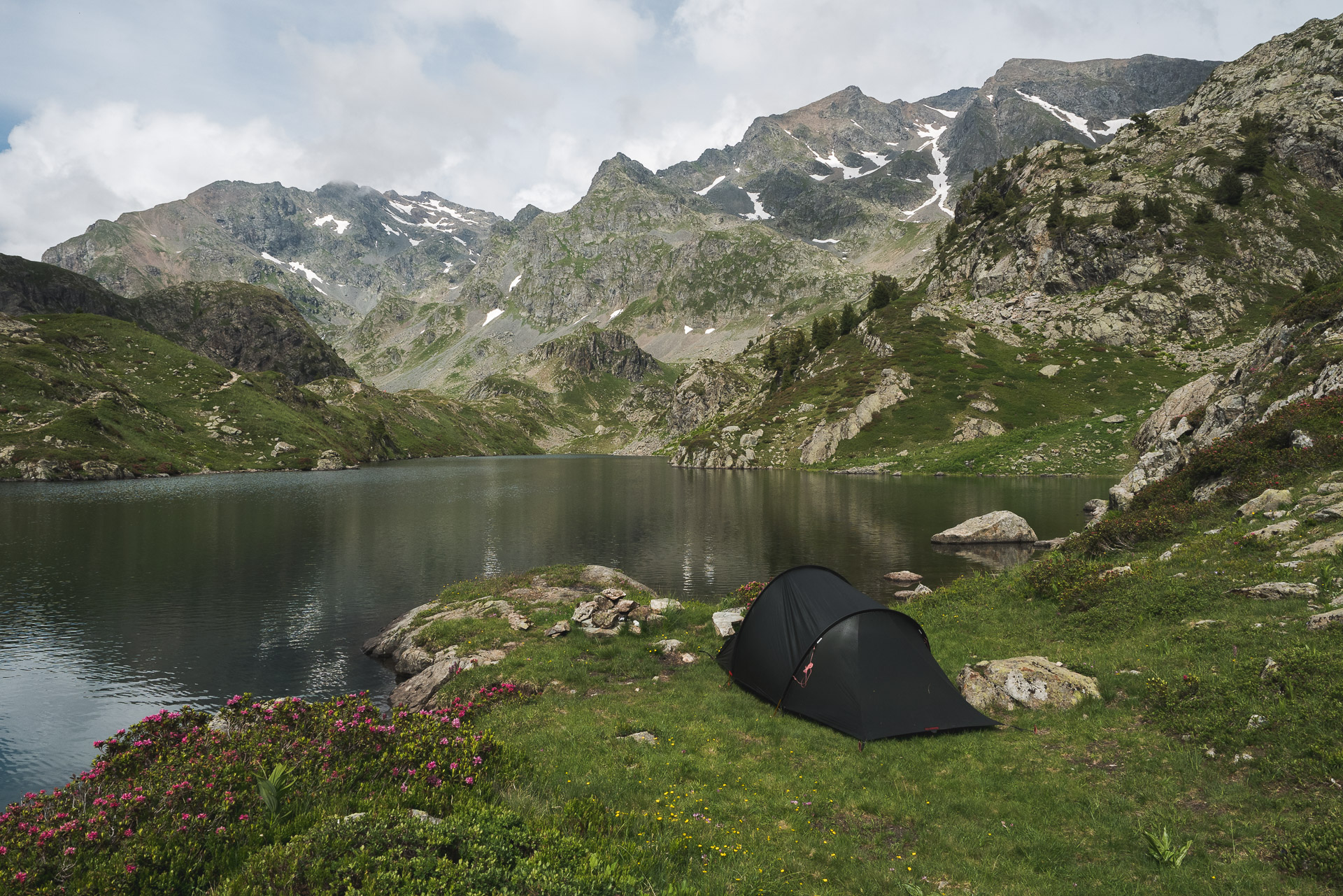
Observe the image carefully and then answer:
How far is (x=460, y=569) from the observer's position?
42.6 meters

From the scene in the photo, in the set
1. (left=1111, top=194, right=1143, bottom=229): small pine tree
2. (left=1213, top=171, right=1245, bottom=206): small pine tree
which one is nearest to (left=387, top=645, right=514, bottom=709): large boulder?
(left=1111, top=194, right=1143, bottom=229): small pine tree

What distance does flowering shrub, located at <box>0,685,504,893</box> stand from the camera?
7.31 meters

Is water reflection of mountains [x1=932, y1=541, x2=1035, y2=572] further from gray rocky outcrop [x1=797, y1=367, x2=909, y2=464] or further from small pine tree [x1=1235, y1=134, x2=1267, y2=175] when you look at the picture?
small pine tree [x1=1235, y1=134, x2=1267, y2=175]

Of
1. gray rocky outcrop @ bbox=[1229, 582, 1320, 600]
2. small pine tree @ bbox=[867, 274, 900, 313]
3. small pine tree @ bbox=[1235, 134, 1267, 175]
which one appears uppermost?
small pine tree @ bbox=[1235, 134, 1267, 175]

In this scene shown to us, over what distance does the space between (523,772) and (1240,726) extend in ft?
53.4

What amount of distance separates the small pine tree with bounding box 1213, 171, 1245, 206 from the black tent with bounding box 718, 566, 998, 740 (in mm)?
190056

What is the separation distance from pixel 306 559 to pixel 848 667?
47.3 metres

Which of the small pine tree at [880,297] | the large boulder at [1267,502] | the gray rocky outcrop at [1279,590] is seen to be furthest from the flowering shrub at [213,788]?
the small pine tree at [880,297]

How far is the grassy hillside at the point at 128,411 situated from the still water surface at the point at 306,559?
107ft

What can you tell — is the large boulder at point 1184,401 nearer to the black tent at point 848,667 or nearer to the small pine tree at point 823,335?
the black tent at point 848,667

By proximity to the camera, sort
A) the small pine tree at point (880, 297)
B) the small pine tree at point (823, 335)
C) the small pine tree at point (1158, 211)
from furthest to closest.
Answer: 1. the small pine tree at point (880, 297)
2. the small pine tree at point (823, 335)
3. the small pine tree at point (1158, 211)

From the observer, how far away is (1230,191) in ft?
445

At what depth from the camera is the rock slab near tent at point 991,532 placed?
151ft

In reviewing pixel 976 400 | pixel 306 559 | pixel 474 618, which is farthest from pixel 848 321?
pixel 474 618
